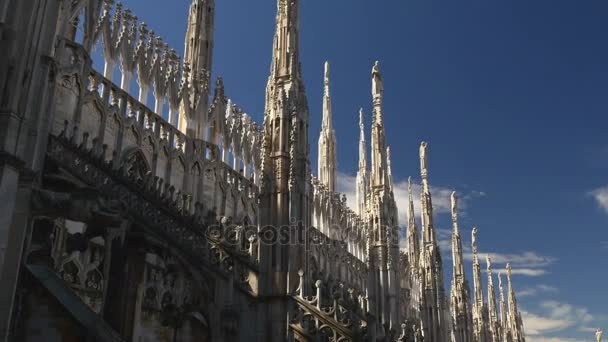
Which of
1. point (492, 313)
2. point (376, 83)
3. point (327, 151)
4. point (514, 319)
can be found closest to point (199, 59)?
point (376, 83)

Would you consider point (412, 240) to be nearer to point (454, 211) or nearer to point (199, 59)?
point (454, 211)

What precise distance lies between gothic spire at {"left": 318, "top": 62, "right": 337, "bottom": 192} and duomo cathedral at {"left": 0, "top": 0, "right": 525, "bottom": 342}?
15.5ft

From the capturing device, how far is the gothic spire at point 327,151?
36344mm

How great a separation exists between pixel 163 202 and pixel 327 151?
2627cm

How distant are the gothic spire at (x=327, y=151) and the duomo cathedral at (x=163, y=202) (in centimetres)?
472

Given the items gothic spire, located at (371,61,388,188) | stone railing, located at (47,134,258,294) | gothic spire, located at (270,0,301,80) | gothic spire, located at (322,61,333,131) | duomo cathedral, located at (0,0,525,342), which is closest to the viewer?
duomo cathedral, located at (0,0,525,342)

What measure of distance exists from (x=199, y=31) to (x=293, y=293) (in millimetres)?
13125

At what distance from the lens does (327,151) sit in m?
37.3

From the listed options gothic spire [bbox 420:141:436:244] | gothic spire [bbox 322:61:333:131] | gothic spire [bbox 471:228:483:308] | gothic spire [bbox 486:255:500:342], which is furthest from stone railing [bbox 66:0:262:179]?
gothic spire [bbox 486:255:500:342]

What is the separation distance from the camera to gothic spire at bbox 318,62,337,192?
36344 mm

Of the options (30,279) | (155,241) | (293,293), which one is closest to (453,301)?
(293,293)

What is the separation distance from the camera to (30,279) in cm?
721

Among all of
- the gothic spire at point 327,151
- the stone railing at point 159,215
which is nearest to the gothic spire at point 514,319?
the gothic spire at point 327,151

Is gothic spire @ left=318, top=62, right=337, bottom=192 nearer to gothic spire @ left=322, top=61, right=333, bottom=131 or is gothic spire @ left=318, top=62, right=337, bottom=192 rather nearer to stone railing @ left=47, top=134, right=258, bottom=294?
gothic spire @ left=322, top=61, right=333, bottom=131
